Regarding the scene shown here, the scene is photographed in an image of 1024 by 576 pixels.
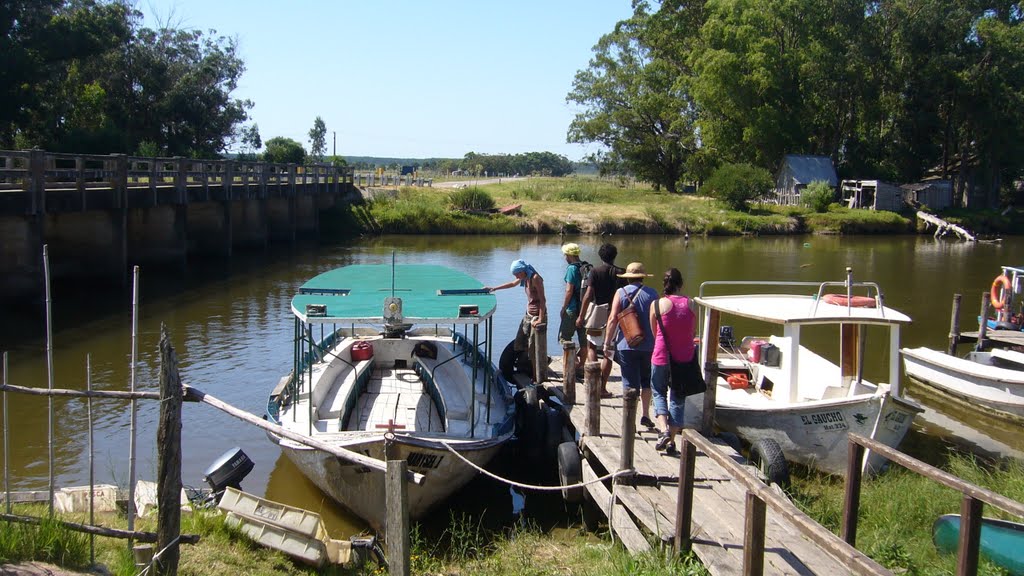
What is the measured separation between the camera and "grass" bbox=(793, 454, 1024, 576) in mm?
7016

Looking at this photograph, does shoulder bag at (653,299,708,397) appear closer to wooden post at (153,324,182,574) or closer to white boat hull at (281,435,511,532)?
white boat hull at (281,435,511,532)

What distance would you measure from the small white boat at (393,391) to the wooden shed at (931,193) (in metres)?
52.3

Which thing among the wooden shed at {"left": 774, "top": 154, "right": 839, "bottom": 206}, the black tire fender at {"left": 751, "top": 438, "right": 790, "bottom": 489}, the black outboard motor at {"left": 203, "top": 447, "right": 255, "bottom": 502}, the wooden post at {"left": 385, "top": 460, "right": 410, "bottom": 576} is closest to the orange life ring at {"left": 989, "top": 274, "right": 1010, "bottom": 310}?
the black tire fender at {"left": 751, "top": 438, "right": 790, "bottom": 489}

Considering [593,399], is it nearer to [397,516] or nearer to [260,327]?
[397,516]

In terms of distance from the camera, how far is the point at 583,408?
37.0 ft

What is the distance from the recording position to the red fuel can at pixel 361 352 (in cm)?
1208

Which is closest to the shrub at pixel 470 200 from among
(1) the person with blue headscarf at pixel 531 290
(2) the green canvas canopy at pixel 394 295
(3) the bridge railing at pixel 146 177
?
(3) the bridge railing at pixel 146 177

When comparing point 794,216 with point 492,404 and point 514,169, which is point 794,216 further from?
point 514,169

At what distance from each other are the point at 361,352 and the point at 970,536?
8408mm

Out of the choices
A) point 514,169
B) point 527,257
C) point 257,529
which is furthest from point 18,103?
point 514,169

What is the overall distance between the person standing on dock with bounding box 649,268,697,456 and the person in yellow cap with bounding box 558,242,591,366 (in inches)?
122

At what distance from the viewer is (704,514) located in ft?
24.5

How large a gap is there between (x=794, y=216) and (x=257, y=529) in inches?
1984

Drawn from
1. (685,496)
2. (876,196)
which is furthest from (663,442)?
(876,196)
